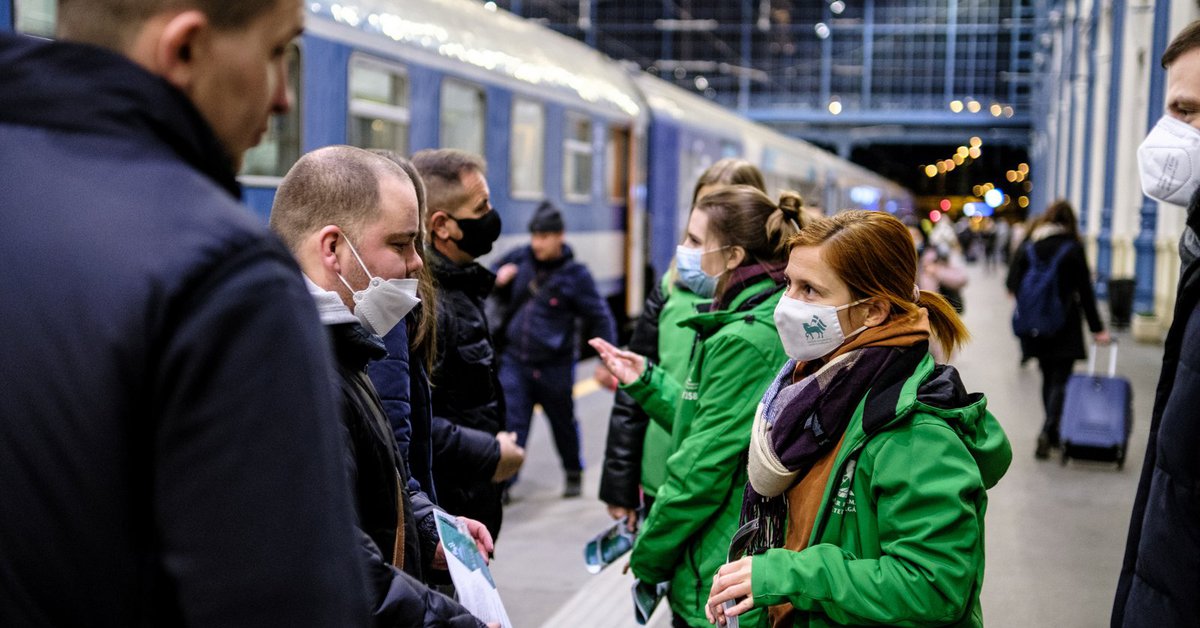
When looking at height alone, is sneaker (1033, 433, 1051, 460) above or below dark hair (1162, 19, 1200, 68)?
below

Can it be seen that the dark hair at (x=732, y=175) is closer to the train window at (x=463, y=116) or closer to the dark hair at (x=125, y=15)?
the dark hair at (x=125, y=15)

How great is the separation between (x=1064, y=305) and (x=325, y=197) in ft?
25.1

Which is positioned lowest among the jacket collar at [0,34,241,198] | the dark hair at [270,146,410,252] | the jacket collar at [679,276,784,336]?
the jacket collar at [679,276,784,336]

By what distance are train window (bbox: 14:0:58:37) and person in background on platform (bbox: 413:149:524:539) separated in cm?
266

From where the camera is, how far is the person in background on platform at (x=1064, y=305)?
905 centimetres

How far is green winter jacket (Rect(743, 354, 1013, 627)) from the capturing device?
2.40 metres

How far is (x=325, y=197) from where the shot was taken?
2.36m

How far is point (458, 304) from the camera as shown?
420 cm

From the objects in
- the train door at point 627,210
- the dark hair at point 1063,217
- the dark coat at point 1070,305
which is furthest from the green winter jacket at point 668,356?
the train door at point 627,210

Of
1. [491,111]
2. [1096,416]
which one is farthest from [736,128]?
[1096,416]

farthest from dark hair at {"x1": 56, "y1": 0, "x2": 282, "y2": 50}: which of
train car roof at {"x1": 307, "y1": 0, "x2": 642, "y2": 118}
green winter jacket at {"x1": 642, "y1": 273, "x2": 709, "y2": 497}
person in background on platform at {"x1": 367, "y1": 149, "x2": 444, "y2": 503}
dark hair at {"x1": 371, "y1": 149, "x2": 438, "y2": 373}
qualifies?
train car roof at {"x1": 307, "y1": 0, "x2": 642, "y2": 118}

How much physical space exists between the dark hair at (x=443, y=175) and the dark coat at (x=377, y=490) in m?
2.13

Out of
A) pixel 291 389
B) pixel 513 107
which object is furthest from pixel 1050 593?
pixel 513 107

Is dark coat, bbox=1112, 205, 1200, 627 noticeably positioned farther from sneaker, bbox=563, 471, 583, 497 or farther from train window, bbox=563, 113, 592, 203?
train window, bbox=563, 113, 592, 203
